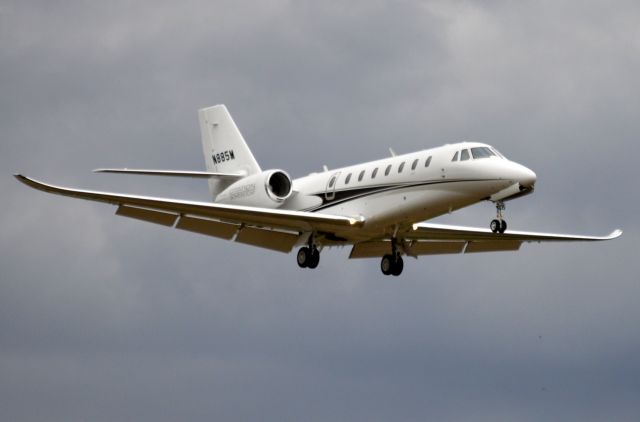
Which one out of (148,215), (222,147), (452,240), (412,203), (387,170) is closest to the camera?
(412,203)

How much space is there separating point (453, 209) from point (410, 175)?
1.49 metres

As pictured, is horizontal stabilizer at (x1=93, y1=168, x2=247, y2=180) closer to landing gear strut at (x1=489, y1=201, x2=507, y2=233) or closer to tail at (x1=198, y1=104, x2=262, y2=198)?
tail at (x1=198, y1=104, x2=262, y2=198)

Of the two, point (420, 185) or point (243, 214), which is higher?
point (420, 185)

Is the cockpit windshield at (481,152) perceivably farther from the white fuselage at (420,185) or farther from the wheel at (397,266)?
the wheel at (397,266)

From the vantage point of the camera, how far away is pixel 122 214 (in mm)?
42781

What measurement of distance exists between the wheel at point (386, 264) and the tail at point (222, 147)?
5.77 metres

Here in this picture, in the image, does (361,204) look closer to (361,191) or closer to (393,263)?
A: (361,191)

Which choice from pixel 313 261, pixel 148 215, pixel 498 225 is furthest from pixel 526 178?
pixel 148 215

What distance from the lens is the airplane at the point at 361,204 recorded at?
40312mm

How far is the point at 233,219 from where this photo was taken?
43719 mm

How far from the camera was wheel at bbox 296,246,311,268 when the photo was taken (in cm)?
4341

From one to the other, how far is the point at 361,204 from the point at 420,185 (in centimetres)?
212

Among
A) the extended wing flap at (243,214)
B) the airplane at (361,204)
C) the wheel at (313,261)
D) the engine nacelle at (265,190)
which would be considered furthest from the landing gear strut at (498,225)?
the engine nacelle at (265,190)

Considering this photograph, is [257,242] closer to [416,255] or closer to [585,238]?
[416,255]
